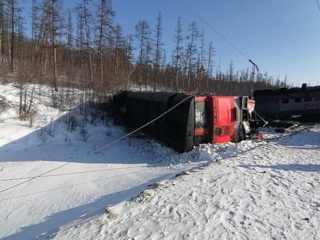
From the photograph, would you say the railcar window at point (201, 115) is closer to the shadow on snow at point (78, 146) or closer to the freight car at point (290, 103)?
the shadow on snow at point (78, 146)

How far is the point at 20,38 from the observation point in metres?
52.2

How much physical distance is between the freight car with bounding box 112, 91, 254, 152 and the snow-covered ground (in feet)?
2.04

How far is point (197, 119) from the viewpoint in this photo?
1205 centimetres

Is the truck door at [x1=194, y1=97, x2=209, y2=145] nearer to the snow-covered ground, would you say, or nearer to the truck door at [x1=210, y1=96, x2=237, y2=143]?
the truck door at [x1=210, y1=96, x2=237, y2=143]

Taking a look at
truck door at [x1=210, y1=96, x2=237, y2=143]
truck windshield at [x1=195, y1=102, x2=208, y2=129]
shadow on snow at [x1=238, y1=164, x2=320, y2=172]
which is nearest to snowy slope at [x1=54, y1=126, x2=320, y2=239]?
shadow on snow at [x1=238, y1=164, x2=320, y2=172]

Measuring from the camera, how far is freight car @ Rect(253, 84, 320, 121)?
2114 cm

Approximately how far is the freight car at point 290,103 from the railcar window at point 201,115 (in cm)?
1110

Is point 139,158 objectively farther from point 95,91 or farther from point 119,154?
point 95,91

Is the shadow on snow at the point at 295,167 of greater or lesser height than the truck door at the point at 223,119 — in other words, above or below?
below

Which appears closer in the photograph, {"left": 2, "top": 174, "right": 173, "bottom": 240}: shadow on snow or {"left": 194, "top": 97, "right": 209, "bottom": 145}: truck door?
{"left": 2, "top": 174, "right": 173, "bottom": 240}: shadow on snow

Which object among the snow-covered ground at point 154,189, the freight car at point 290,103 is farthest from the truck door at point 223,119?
the freight car at point 290,103

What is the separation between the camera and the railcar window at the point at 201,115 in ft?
39.6

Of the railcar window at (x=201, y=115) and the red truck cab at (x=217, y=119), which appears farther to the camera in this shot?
the red truck cab at (x=217, y=119)

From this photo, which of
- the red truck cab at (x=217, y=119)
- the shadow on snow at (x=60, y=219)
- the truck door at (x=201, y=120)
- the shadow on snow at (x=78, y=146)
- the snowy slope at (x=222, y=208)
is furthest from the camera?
the shadow on snow at (x=78, y=146)
